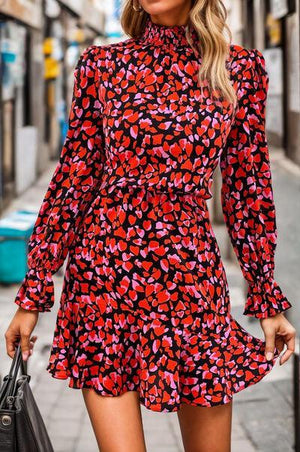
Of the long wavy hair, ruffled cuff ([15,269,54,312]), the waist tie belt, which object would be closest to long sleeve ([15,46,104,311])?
ruffled cuff ([15,269,54,312])

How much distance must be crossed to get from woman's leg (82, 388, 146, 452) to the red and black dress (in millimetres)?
30

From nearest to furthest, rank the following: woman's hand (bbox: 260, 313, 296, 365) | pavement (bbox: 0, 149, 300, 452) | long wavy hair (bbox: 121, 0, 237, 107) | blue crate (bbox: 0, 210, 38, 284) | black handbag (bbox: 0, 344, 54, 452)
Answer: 1. black handbag (bbox: 0, 344, 54, 452)
2. long wavy hair (bbox: 121, 0, 237, 107)
3. woman's hand (bbox: 260, 313, 296, 365)
4. pavement (bbox: 0, 149, 300, 452)
5. blue crate (bbox: 0, 210, 38, 284)

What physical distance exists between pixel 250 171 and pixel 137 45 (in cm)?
45

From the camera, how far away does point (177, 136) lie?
2193 millimetres

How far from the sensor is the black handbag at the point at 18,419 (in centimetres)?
212

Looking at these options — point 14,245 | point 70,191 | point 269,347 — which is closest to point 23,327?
point 70,191

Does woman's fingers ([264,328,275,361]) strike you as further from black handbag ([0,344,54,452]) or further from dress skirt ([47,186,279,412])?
black handbag ([0,344,54,452])

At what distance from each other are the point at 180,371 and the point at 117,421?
204 millimetres

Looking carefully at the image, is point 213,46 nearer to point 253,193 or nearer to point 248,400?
point 253,193

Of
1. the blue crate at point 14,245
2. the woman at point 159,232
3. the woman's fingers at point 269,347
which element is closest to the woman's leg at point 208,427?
the woman at point 159,232

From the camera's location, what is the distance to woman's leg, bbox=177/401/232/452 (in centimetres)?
230

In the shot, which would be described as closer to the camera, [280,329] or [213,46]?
[213,46]

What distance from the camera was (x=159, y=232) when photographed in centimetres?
219

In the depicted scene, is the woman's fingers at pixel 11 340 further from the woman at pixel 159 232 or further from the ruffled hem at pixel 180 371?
the ruffled hem at pixel 180 371
